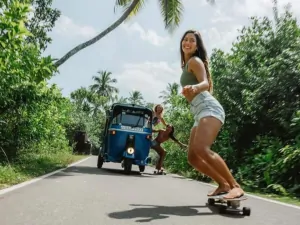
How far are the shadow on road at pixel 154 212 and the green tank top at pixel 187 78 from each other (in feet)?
4.78

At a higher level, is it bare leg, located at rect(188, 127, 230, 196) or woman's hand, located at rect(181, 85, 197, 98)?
woman's hand, located at rect(181, 85, 197, 98)

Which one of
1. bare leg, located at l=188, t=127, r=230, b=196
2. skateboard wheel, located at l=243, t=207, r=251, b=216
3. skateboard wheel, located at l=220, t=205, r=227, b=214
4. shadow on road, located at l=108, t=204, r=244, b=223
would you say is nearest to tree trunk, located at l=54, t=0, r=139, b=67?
shadow on road, located at l=108, t=204, r=244, b=223

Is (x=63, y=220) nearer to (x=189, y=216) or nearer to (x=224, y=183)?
(x=189, y=216)

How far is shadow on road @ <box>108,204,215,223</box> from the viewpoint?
14.4 feet

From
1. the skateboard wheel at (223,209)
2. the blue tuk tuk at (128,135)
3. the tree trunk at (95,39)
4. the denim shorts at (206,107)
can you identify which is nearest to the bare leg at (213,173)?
the skateboard wheel at (223,209)

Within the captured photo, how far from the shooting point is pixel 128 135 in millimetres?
13117

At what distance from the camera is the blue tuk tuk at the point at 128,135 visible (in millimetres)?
13039

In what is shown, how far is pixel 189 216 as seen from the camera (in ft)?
15.0

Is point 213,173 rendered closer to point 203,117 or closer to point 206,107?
point 203,117

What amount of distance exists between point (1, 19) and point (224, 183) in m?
4.22

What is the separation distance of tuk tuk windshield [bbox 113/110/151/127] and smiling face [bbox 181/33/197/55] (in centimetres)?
853

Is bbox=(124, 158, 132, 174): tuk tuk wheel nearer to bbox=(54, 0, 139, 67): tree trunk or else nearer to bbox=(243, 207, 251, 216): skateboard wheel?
bbox=(54, 0, 139, 67): tree trunk

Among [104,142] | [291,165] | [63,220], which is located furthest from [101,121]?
[63,220]

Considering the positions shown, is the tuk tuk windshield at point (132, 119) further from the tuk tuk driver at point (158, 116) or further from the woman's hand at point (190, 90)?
the woman's hand at point (190, 90)
